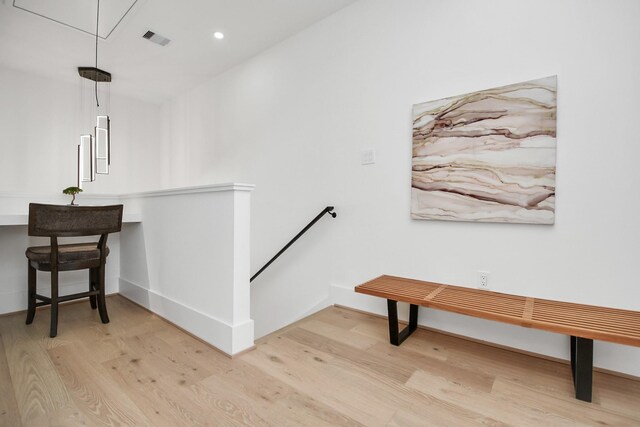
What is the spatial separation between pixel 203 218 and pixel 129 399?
105cm

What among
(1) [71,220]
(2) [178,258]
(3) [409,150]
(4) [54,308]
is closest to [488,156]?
(3) [409,150]

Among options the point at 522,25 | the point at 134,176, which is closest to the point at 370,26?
the point at 522,25

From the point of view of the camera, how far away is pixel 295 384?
1486 millimetres

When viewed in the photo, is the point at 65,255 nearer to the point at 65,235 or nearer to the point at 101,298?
the point at 65,235

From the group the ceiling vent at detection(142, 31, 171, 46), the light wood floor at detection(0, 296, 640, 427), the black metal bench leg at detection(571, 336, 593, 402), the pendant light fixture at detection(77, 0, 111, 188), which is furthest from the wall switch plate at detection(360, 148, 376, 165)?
the pendant light fixture at detection(77, 0, 111, 188)

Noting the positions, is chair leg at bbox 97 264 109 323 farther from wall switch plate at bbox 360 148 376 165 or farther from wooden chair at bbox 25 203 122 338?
wall switch plate at bbox 360 148 376 165

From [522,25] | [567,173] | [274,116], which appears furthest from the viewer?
[274,116]

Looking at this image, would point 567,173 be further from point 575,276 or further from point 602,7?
point 602,7

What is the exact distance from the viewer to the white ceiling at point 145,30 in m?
2.52

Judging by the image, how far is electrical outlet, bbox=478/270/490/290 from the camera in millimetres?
1881

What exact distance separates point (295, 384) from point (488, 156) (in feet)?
5.38

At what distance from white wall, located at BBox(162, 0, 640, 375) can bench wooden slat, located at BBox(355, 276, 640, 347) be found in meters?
0.11

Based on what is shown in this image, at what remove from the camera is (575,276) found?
1.63 m

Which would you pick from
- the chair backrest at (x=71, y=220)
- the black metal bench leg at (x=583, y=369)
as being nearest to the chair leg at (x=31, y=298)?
the chair backrest at (x=71, y=220)
